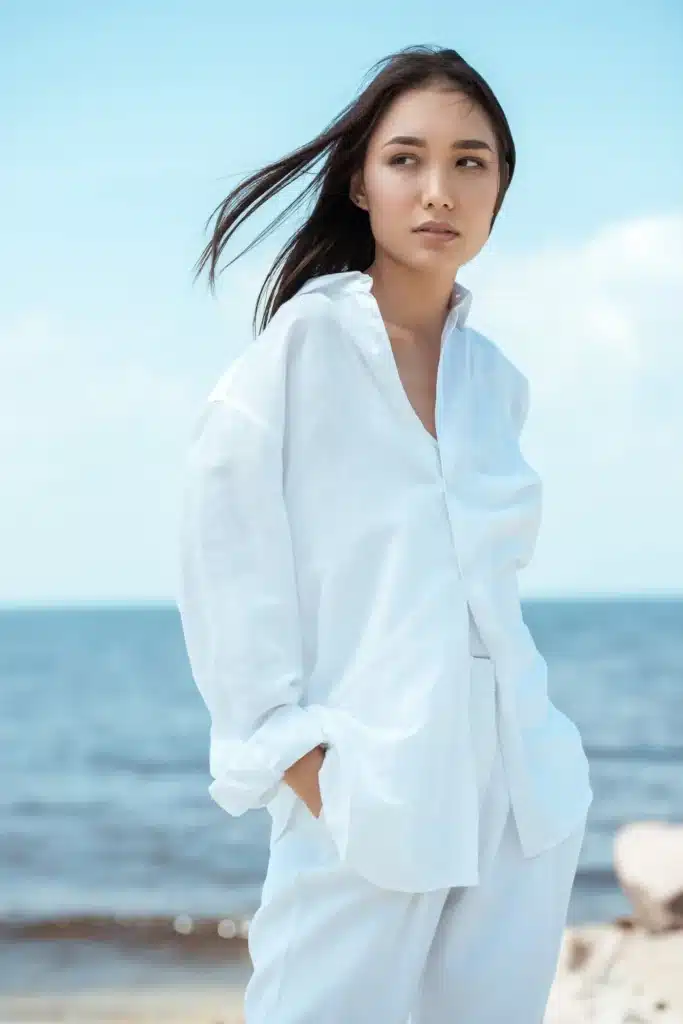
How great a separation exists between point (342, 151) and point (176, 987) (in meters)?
4.64

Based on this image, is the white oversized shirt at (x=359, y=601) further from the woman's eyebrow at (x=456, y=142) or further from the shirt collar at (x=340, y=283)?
the woman's eyebrow at (x=456, y=142)

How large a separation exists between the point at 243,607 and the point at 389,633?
0.62ft

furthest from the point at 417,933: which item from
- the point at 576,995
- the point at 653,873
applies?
the point at 653,873

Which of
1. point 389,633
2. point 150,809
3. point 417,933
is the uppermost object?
point 389,633

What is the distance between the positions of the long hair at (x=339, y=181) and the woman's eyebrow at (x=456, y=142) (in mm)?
61

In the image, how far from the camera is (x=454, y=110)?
1.93 meters

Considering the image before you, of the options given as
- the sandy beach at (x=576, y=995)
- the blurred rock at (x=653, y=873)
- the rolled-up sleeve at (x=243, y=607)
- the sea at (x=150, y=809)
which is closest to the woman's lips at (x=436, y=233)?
the rolled-up sleeve at (x=243, y=607)

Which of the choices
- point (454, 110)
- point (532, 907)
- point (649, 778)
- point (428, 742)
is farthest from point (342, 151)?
point (649, 778)

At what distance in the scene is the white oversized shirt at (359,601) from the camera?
1.70m

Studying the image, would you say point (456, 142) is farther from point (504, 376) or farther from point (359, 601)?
point (359, 601)

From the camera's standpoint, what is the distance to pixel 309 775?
5.57ft

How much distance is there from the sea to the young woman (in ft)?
14.4

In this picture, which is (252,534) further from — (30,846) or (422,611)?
(30,846)

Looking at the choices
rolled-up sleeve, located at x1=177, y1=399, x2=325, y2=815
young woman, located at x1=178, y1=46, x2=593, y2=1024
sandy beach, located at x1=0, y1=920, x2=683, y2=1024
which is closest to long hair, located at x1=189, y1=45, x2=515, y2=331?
young woman, located at x1=178, y1=46, x2=593, y2=1024
